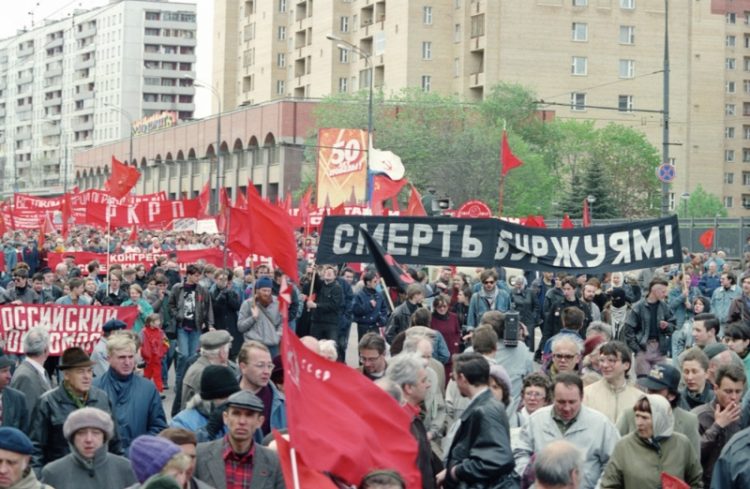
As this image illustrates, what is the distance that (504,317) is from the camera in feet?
41.2

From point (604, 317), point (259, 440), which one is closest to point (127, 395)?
point (259, 440)

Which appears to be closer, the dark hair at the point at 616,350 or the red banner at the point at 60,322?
the dark hair at the point at 616,350

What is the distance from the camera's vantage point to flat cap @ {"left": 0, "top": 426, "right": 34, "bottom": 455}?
7156 millimetres

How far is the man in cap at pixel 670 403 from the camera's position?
873cm

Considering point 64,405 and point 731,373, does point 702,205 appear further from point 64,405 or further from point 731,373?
point 64,405

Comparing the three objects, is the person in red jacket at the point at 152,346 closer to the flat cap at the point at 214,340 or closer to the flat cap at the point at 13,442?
the flat cap at the point at 214,340

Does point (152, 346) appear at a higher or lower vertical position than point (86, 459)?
lower

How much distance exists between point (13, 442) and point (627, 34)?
8882 cm

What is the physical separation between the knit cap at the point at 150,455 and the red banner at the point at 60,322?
7328mm

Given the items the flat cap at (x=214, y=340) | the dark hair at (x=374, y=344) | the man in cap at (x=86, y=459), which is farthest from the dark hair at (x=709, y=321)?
the man in cap at (x=86, y=459)

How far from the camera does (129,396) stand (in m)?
9.93

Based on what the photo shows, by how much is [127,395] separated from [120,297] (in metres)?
11.1

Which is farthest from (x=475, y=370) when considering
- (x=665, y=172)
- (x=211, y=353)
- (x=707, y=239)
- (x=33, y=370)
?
(x=707, y=239)

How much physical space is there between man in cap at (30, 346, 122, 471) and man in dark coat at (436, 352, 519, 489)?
220 centimetres
